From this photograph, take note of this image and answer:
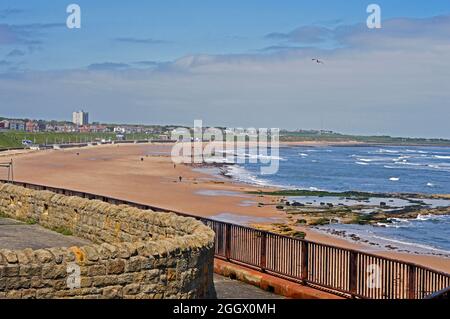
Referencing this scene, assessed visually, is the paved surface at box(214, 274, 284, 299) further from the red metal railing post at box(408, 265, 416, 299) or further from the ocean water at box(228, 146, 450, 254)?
the ocean water at box(228, 146, 450, 254)

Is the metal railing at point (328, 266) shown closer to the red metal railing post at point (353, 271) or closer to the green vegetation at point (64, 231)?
the red metal railing post at point (353, 271)

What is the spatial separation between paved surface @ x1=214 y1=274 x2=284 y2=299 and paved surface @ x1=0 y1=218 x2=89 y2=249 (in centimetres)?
371

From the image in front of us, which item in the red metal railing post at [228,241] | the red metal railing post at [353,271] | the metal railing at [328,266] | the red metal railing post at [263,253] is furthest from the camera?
the red metal railing post at [228,241]

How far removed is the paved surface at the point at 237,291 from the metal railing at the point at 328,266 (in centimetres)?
59

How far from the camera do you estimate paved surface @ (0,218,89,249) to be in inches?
548

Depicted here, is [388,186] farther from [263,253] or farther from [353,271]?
[353,271]

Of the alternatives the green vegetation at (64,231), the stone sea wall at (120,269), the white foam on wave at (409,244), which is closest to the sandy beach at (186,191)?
the white foam on wave at (409,244)

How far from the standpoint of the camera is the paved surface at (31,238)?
1391cm

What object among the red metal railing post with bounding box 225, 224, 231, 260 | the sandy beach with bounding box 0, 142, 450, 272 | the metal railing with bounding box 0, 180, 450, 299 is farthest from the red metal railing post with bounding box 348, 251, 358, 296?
the sandy beach with bounding box 0, 142, 450, 272

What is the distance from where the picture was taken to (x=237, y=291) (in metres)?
11.7

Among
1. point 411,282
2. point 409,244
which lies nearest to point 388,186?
point 409,244

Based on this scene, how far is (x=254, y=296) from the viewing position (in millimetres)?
11445

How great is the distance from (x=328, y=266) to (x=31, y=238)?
22.7 feet

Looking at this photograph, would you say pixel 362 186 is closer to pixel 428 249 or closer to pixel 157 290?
pixel 428 249
